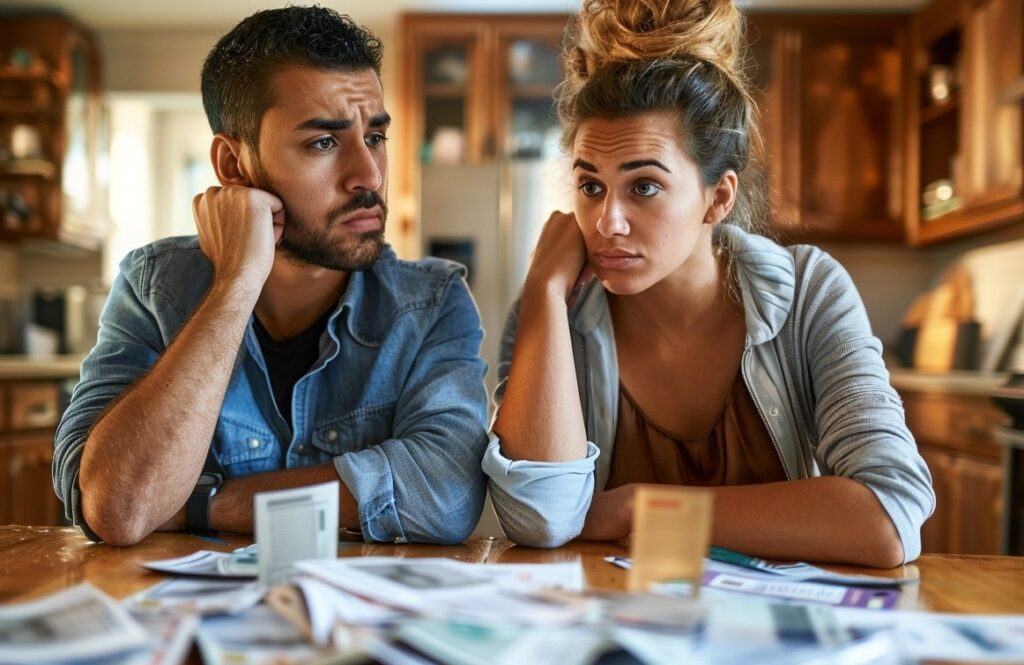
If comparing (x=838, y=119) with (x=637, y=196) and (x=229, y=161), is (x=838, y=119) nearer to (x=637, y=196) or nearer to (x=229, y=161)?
(x=637, y=196)

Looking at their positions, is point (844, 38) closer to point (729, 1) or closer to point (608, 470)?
point (729, 1)

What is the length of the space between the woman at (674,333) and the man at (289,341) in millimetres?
110

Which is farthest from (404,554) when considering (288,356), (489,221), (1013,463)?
(489,221)

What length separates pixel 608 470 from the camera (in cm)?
150

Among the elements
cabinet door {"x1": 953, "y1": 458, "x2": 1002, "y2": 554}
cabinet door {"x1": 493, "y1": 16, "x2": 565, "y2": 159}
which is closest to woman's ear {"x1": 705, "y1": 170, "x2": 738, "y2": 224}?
cabinet door {"x1": 953, "y1": 458, "x2": 1002, "y2": 554}

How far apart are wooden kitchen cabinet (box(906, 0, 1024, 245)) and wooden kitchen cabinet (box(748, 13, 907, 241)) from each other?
11 centimetres

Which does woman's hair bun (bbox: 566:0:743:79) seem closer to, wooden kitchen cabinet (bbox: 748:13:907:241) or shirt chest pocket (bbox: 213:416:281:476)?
shirt chest pocket (bbox: 213:416:281:476)

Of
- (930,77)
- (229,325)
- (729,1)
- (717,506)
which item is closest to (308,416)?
(229,325)

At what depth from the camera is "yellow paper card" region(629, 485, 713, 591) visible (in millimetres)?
787

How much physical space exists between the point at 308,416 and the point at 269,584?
556 mm

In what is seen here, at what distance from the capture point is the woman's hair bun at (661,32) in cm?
147

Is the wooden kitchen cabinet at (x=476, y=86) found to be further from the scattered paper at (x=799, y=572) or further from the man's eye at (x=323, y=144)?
the scattered paper at (x=799, y=572)

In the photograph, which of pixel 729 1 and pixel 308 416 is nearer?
pixel 308 416

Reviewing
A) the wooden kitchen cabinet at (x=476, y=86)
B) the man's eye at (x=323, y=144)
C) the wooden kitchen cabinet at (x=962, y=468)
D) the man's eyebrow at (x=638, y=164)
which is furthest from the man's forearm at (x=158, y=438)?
the wooden kitchen cabinet at (x=476, y=86)
